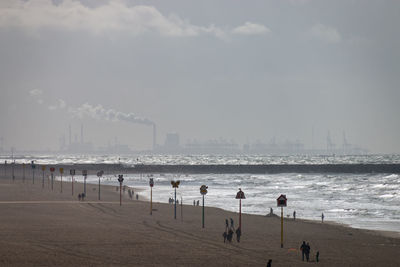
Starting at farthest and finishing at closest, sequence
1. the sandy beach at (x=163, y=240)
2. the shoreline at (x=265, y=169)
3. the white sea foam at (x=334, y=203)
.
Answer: the shoreline at (x=265, y=169) < the white sea foam at (x=334, y=203) < the sandy beach at (x=163, y=240)

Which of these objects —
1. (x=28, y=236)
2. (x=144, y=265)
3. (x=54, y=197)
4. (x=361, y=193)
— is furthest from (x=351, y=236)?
(x=361, y=193)

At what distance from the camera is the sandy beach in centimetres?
2991

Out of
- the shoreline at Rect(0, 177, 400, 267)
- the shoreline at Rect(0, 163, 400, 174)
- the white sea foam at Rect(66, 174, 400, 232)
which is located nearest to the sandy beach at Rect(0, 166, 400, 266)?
the shoreline at Rect(0, 177, 400, 267)

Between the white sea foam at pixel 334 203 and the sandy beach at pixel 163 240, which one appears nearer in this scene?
the sandy beach at pixel 163 240

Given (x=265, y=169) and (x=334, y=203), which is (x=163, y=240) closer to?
(x=334, y=203)

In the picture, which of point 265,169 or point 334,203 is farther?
point 265,169

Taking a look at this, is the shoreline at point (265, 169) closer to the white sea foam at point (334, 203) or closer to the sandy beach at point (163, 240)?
the white sea foam at point (334, 203)

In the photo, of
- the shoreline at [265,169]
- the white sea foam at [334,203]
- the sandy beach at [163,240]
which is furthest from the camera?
the shoreline at [265,169]

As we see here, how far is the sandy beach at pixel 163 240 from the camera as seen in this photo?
98.1 feet

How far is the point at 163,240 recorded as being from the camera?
3619 centimetres

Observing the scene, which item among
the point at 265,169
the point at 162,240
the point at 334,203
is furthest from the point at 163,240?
the point at 265,169

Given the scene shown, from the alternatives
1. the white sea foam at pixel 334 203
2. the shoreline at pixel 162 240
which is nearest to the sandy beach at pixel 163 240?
the shoreline at pixel 162 240

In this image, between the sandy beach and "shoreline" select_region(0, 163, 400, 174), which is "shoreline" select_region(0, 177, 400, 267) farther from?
"shoreline" select_region(0, 163, 400, 174)

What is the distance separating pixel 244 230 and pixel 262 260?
1246 cm
